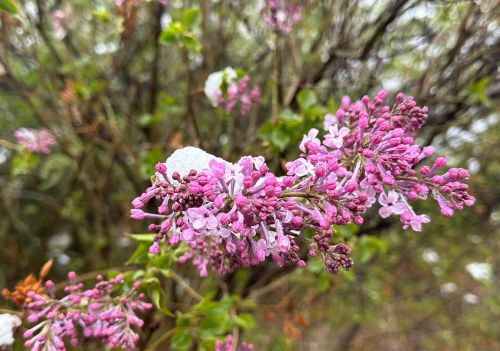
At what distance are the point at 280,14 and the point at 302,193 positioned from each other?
4.25ft

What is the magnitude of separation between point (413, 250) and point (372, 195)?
3291mm

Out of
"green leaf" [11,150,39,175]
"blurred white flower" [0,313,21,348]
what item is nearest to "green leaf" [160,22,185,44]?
"green leaf" [11,150,39,175]

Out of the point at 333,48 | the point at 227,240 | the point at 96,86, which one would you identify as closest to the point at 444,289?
the point at 333,48

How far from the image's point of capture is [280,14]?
6.34 feet

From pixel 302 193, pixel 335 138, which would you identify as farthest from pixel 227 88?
pixel 302 193

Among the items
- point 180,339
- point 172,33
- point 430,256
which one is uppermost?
point 172,33

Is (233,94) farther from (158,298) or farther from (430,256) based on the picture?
(430,256)

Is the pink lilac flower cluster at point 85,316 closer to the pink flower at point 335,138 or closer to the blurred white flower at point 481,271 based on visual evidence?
the pink flower at point 335,138

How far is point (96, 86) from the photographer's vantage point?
98.3 inches

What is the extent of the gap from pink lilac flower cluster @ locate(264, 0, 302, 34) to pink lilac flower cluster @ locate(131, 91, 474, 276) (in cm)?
100

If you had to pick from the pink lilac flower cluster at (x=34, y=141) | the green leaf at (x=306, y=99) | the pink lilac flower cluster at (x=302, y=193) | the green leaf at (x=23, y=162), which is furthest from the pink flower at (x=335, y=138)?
the pink lilac flower cluster at (x=34, y=141)

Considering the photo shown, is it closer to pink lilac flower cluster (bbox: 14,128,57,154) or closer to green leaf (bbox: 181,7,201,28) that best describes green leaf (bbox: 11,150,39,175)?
pink lilac flower cluster (bbox: 14,128,57,154)

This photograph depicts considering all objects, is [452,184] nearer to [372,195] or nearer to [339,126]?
[372,195]

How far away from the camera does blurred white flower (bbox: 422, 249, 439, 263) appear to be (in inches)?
149
